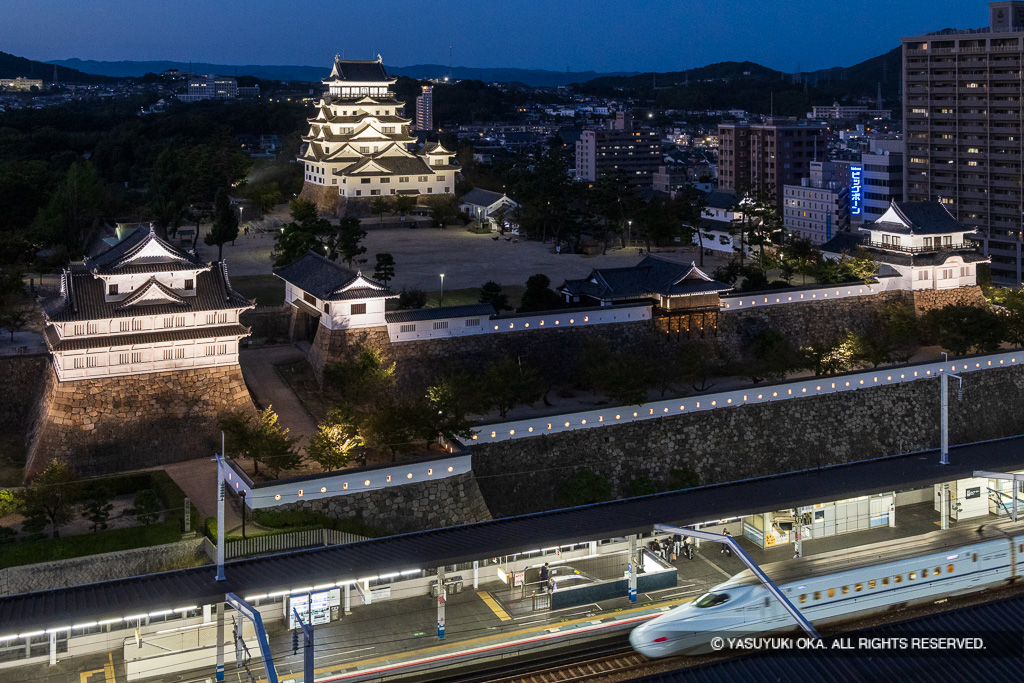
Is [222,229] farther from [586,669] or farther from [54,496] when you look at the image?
[586,669]

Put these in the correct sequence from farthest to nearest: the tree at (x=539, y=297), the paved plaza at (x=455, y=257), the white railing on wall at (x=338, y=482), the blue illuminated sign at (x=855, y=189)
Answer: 1. the blue illuminated sign at (x=855, y=189)
2. the paved plaza at (x=455, y=257)
3. the tree at (x=539, y=297)
4. the white railing on wall at (x=338, y=482)

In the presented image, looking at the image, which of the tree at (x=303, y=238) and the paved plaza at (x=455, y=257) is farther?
the paved plaza at (x=455, y=257)

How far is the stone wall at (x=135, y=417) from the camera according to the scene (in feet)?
76.7

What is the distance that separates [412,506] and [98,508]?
20.8ft

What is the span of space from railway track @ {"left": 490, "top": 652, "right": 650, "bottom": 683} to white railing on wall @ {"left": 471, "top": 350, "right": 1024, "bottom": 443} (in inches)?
360

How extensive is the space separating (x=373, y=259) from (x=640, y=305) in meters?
13.2

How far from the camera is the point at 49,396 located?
24234 millimetres

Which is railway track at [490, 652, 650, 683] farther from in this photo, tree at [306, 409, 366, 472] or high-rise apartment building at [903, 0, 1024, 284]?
high-rise apartment building at [903, 0, 1024, 284]

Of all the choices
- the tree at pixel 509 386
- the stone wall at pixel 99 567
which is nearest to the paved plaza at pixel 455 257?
the tree at pixel 509 386

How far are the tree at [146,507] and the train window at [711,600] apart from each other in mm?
11278

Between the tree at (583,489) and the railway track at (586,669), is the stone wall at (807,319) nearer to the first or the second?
the tree at (583,489)

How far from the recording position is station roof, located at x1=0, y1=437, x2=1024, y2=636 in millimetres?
14875

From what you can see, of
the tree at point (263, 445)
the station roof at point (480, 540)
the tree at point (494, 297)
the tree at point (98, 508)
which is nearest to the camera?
the station roof at point (480, 540)

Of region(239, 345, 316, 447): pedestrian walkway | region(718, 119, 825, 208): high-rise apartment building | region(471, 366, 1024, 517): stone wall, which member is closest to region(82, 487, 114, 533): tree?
region(239, 345, 316, 447): pedestrian walkway
